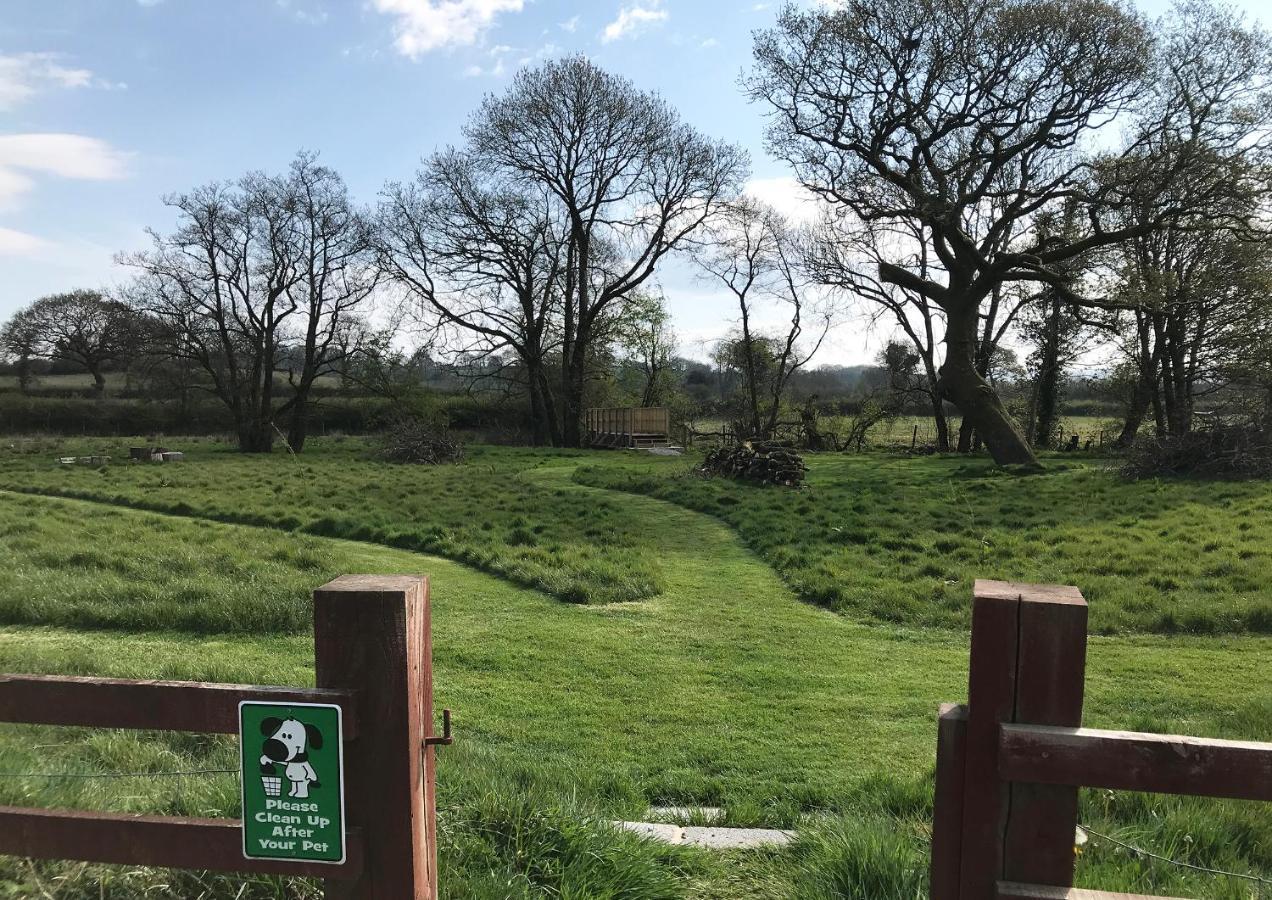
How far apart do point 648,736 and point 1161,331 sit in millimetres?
30325

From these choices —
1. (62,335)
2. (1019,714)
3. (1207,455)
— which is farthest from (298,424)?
(1019,714)

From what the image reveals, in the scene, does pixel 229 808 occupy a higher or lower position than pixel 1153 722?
higher

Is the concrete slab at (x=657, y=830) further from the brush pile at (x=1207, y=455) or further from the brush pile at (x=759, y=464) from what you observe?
the brush pile at (x=1207, y=455)

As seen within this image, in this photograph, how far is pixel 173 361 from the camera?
36.4 meters

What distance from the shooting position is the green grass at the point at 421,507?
1078 centimetres

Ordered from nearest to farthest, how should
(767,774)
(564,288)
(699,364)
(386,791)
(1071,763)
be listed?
(1071,763)
(386,791)
(767,774)
(564,288)
(699,364)

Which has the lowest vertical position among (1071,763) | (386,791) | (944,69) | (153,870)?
(153,870)

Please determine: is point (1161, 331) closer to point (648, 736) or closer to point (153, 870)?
point (648, 736)

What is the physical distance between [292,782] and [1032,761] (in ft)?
5.59

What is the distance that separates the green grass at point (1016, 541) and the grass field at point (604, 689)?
0.19m

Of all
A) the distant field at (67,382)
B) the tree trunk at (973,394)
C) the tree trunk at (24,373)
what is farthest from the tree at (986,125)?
the tree trunk at (24,373)

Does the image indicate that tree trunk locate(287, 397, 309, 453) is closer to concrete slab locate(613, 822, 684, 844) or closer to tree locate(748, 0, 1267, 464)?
tree locate(748, 0, 1267, 464)

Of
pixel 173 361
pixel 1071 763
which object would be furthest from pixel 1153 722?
pixel 173 361

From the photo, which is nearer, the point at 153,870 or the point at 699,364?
the point at 153,870
